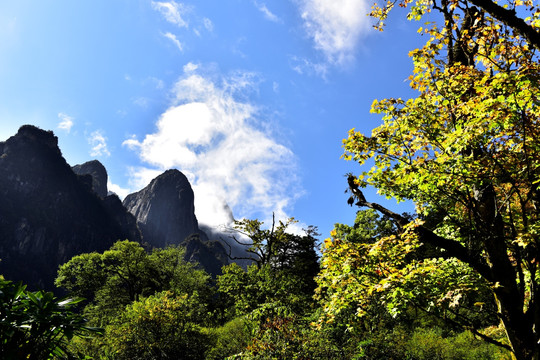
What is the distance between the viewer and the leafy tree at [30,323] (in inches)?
97.2

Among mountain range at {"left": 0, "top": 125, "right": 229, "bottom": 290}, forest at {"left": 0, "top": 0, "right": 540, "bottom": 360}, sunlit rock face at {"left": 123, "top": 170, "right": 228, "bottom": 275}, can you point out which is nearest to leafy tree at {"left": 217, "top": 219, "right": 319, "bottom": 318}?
forest at {"left": 0, "top": 0, "right": 540, "bottom": 360}

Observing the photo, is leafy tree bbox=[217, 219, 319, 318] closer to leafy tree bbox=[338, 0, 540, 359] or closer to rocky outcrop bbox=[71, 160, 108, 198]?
leafy tree bbox=[338, 0, 540, 359]

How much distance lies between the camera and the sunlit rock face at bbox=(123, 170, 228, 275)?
472 feet

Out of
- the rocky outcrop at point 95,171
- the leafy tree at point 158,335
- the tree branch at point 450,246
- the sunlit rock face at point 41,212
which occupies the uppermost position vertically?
the rocky outcrop at point 95,171

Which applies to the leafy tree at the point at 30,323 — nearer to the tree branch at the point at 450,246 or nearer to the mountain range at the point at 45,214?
the tree branch at the point at 450,246

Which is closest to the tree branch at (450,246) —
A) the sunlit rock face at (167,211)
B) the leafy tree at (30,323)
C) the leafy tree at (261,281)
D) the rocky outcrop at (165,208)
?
the leafy tree at (30,323)

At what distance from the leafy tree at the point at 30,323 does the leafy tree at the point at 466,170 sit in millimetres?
3966

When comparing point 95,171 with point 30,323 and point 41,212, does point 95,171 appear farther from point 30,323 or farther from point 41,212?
point 30,323

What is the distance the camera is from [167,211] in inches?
6063

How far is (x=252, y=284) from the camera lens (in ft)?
46.4

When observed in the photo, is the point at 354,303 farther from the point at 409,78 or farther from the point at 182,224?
the point at 182,224

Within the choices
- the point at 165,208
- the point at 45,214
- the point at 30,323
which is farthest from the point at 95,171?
the point at 30,323

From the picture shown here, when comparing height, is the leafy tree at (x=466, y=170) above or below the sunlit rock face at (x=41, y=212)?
below

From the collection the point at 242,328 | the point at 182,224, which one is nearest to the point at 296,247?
the point at 242,328
